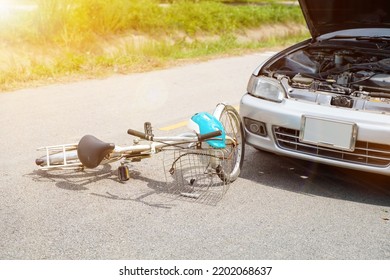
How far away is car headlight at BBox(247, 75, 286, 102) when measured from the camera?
13.9 feet

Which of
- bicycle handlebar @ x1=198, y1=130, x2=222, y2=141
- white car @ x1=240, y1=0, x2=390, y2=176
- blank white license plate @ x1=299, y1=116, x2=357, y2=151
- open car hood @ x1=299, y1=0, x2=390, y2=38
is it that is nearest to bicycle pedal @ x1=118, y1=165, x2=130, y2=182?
bicycle handlebar @ x1=198, y1=130, x2=222, y2=141

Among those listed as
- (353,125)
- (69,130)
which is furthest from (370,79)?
(69,130)

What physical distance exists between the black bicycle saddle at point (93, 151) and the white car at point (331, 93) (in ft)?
3.95

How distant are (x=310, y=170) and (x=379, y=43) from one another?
52.6 inches

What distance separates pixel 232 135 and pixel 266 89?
0.47 meters

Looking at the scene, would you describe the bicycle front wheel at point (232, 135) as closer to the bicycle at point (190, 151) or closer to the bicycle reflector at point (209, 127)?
the bicycle at point (190, 151)

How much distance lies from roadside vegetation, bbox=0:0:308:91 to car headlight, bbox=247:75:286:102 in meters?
4.44

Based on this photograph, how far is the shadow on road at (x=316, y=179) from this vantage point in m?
4.14

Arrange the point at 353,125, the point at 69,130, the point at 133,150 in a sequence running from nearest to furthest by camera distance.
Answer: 1. the point at 353,125
2. the point at 133,150
3. the point at 69,130

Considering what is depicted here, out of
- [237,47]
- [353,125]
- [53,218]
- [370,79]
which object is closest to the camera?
[53,218]

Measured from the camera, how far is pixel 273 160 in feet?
16.1

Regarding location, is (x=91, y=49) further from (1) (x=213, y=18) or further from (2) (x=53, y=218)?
(2) (x=53, y=218)

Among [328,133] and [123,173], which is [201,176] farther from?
[328,133]

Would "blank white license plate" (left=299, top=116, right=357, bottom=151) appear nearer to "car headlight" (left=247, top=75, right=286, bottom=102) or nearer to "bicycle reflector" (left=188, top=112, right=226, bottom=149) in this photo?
"car headlight" (left=247, top=75, right=286, bottom=102)
